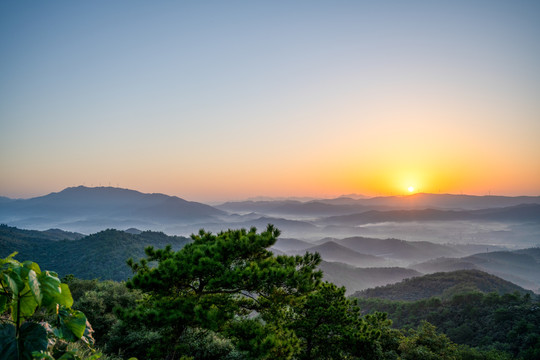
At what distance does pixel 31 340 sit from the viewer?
166 centimetres

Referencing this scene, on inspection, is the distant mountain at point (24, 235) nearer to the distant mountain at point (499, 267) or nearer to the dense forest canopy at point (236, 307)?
the dense forest canopy at point (236, 307)

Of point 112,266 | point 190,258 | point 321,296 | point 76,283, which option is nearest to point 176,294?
point 190,258

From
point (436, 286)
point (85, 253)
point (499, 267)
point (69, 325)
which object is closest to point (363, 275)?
point (436, 286)

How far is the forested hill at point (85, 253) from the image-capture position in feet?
307

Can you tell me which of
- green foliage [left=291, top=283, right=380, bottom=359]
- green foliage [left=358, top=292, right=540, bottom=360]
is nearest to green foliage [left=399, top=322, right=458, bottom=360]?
green foliage [left=291, top=283, right=380, bottom=359]

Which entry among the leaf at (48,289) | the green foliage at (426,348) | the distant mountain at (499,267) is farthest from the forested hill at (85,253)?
the distant mountain at (499,267)

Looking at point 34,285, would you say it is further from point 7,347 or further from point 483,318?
point 483,318

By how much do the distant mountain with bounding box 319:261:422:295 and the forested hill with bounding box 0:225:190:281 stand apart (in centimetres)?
8528

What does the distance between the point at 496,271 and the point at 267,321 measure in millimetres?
229967

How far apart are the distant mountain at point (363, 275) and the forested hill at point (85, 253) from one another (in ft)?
280

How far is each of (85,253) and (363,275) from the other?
136265 millimetres

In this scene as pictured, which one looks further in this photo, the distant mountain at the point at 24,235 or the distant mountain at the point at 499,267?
the distant mountain at the point at 499,267

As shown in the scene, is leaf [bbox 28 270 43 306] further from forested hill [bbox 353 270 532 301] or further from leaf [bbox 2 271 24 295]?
forested hill [bbox 353 270 532 301]

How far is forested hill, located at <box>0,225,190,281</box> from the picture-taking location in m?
93.6
